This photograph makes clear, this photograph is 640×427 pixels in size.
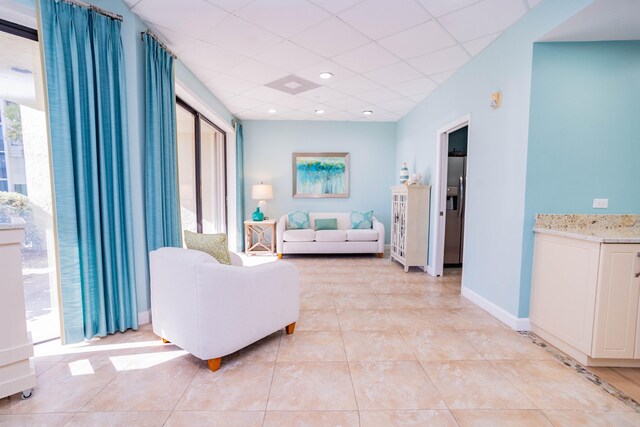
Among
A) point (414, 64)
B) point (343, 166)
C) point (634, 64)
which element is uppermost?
point (414, 64)

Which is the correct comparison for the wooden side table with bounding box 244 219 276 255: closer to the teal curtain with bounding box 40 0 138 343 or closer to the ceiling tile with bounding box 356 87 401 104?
the ceiling tile with bounding box 356 87 401 104

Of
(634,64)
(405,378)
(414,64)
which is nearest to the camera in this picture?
(405,378)

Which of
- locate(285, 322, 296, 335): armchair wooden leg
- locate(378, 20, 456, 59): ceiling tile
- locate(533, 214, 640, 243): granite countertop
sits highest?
locate(378, 20, 456, 59): ceiling tile

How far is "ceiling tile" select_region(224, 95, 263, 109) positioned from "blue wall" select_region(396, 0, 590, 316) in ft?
9.61

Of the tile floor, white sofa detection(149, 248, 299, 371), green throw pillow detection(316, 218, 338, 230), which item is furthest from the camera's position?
green throw pillow detection(316, 218, 338, 230)

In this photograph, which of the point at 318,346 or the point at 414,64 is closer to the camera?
the point at 318,346

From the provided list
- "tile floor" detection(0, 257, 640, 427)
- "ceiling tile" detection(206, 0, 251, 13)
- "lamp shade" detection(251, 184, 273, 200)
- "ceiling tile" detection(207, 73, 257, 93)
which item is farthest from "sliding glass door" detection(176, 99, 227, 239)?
"tile floor" detection(0, 257, 640, 427)

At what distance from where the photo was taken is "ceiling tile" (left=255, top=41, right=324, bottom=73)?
276 centimetres

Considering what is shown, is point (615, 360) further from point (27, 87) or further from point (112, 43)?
point (27, 87)

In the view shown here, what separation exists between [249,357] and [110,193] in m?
1.70

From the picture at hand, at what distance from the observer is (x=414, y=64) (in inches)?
122

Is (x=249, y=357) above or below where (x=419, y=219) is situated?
below

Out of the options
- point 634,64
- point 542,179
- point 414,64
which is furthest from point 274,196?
point 634,64

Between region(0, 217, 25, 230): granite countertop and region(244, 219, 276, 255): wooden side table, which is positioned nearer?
region(0, 217, 25, 230): granite countertop
